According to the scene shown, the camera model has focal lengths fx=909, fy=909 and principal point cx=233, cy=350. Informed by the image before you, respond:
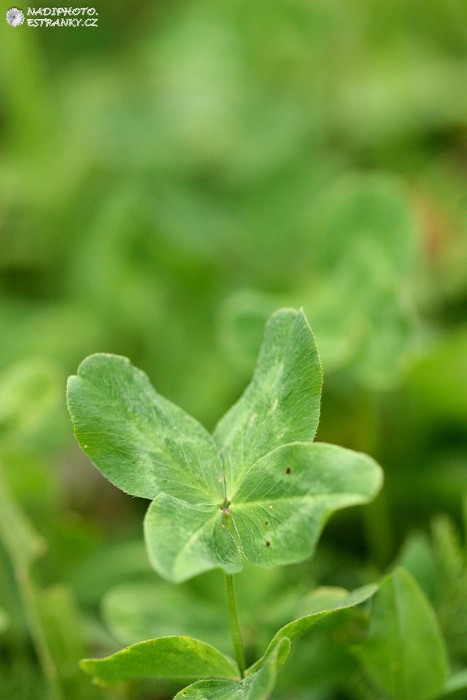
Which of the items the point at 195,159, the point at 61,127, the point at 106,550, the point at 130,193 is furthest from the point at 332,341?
the point at 61,127

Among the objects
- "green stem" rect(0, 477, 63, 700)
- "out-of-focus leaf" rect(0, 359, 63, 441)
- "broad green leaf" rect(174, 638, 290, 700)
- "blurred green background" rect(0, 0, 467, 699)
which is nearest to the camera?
"broad green leaf" rect(174, 638, 290, 700)

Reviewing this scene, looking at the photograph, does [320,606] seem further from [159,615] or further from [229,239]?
[229,239]

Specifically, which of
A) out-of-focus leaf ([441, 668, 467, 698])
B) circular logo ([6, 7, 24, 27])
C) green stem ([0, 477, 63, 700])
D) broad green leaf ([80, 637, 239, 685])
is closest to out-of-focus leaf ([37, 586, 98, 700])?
green stem ([0, 477, 63, 700])

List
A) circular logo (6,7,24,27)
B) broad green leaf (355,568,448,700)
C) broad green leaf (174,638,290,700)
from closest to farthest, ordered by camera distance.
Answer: broad green leaf (174,638,290,700) → broad green leaf (355,568,448,700) → circular logo (6,7,24,27)

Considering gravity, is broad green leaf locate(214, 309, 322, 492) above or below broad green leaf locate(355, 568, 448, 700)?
above

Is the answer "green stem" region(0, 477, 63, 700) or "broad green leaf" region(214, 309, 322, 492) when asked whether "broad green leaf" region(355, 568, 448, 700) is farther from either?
"green stem" region(0, 477, 63, 700)

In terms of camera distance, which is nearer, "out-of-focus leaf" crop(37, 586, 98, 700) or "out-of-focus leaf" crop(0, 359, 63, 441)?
"out-of-focus leaf" crop(37, 586, 98, 700)

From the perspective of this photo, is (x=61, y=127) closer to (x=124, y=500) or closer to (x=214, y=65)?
(x=214, y=65)
